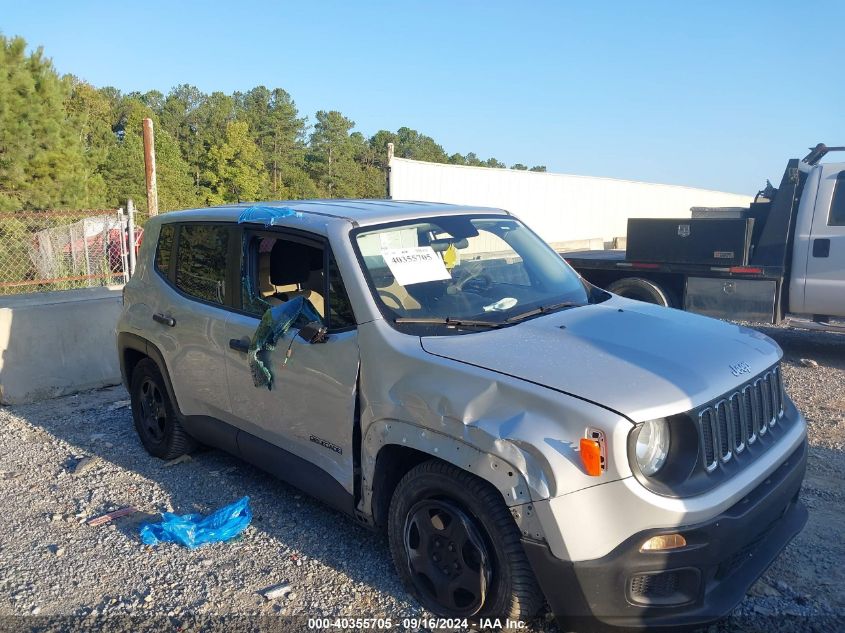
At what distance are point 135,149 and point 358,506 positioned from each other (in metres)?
50.3

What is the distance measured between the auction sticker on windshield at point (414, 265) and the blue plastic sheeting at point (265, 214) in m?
0.68

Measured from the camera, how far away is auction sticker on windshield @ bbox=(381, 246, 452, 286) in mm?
3607

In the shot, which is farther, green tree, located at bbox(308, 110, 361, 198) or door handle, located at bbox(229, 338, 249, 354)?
green tree, located at bbox(308, 110, 361, 198)

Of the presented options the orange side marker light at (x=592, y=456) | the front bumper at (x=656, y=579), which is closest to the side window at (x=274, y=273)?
the orange side marker light at (x=592, y=456)

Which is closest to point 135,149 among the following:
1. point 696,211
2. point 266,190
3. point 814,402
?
point 266,190

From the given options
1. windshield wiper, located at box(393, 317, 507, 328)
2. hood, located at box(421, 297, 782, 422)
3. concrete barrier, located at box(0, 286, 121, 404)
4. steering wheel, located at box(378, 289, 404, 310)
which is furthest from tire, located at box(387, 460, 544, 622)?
concrete barrier, located at box(0, 286, 121, 404)

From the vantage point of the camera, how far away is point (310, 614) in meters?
3.30

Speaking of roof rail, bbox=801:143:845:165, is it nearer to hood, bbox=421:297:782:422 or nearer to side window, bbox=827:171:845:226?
side window, bbox=827:171:845:226

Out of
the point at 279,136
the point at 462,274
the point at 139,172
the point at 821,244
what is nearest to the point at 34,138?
the point at 821,244

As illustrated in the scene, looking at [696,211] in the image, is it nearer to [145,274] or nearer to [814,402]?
[814,402]

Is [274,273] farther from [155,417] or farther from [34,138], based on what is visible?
[34,138]

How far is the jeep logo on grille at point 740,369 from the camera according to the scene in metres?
3.01

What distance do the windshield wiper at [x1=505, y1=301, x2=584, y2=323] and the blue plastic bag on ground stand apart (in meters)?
2.04

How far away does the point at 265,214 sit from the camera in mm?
4211
